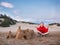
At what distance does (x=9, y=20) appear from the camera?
7.86ft

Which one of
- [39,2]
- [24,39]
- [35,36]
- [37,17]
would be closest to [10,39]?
[24,39]

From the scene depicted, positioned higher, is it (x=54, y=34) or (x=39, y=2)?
(x=39, y=2)

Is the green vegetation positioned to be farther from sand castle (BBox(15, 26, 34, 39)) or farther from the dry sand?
sand castle (BBox(15, 26, 34, 39))

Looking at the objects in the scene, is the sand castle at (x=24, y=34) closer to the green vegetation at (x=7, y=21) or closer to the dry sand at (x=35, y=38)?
the dry sand at (x=35, y=38)

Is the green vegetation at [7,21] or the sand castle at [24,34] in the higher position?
the green vegetation at [7,21]

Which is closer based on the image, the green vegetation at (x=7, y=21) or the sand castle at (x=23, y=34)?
the sand castle at (x=23, y=34)

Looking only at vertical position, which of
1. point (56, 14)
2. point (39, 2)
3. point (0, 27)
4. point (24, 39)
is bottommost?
point (24, 39)

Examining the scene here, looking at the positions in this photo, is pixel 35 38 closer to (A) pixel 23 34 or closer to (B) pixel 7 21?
(A) pixel 23 34

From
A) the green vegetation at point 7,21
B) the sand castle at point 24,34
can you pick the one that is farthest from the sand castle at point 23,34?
the green vegetation at point 7,21

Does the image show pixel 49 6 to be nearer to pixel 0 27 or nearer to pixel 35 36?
pixel 35 36

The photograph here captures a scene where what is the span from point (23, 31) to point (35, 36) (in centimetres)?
A: 19

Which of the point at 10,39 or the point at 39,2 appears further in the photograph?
the point at 39,2

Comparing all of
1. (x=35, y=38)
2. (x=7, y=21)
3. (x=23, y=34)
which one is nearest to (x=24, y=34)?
(x=23, y=34)

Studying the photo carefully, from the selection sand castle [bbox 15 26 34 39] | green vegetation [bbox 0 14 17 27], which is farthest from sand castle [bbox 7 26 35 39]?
green vegetation [bbox 0 14 17 27]
